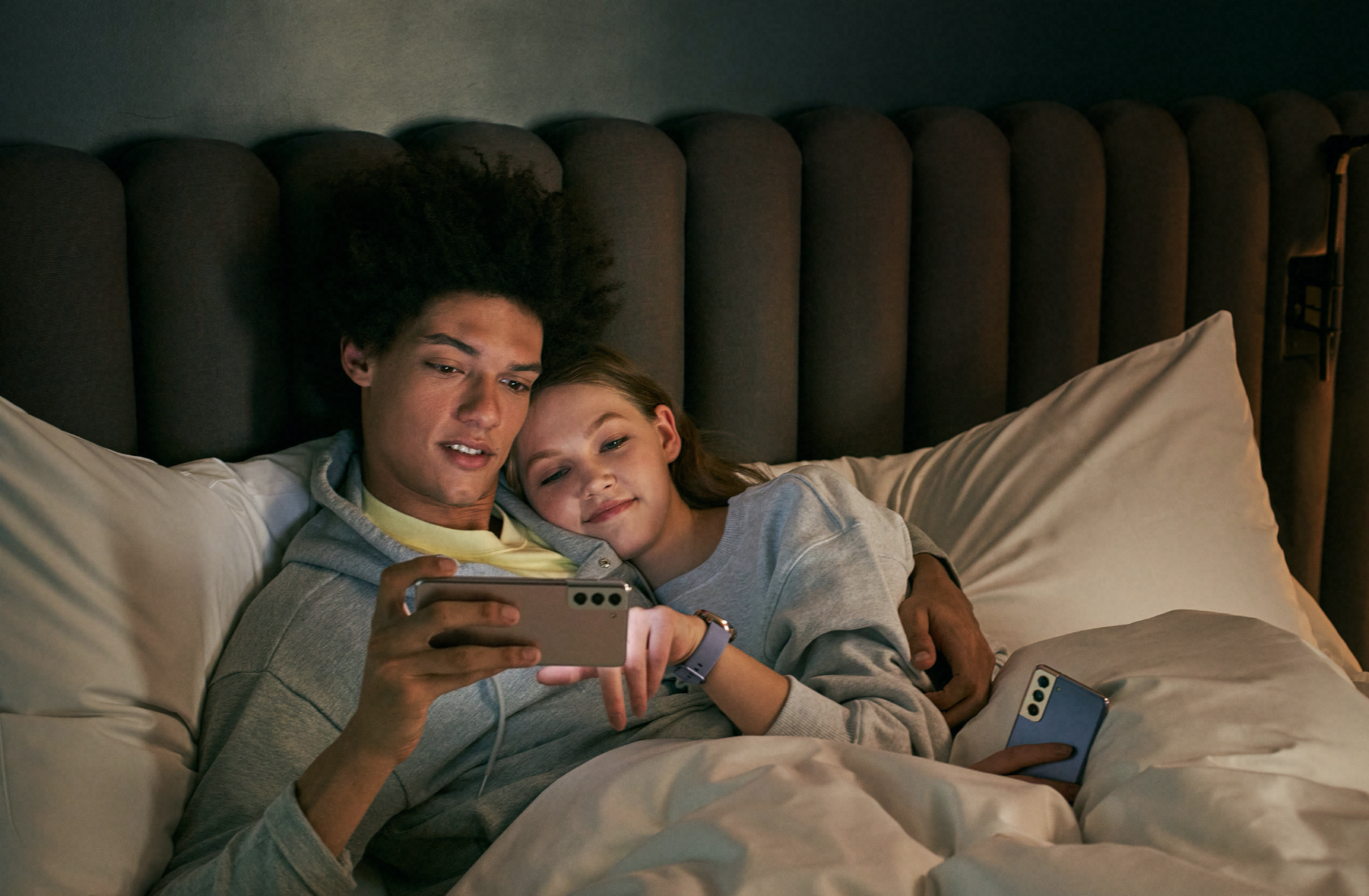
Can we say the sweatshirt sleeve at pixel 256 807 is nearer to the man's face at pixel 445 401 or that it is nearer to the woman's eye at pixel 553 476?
the man's face at pixel 445 401

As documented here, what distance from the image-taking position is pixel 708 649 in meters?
0.97

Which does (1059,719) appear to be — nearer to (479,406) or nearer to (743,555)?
(743,555)

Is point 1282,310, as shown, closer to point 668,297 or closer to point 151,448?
point 668,297

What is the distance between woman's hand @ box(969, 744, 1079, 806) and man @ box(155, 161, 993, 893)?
111 mm

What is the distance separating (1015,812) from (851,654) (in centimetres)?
34

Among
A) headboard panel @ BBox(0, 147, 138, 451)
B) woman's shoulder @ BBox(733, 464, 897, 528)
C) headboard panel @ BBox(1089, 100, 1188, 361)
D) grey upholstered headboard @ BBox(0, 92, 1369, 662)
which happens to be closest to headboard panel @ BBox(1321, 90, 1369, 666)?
grey upholstered headboard @ BBox(0, 92, 1369, 662)

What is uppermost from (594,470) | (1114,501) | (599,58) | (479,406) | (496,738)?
(599,58)

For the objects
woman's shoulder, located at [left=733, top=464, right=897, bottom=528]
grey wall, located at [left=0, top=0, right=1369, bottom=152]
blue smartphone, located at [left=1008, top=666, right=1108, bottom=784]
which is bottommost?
blue smartphone, located at [left=1008, top=666, right=1108, bottom=784]

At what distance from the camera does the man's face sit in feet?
3.67

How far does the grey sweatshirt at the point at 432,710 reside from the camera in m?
0.92

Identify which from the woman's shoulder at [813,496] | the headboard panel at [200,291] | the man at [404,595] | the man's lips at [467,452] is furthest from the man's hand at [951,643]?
the headboard panel at [200,291]

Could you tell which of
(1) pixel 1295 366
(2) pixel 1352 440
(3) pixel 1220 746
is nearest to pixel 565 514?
(3) pixel 1220 746

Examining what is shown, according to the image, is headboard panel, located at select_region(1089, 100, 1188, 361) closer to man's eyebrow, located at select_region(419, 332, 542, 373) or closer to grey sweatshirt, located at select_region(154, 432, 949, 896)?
grey sweatshirt, located at select_region(154, 432, 949, 896)

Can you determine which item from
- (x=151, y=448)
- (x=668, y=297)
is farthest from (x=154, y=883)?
(x=668, y=297)
